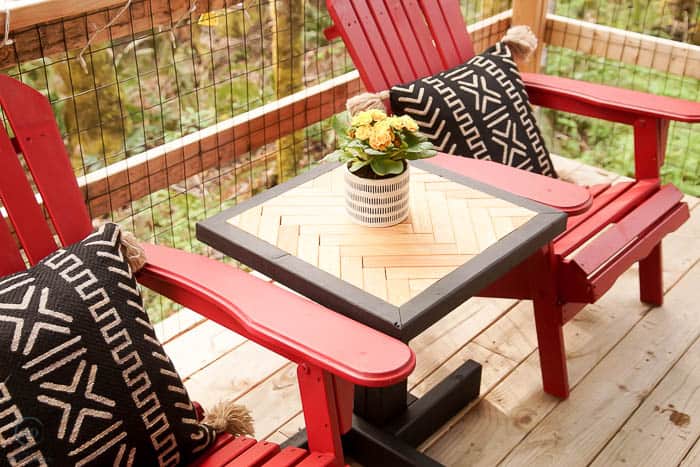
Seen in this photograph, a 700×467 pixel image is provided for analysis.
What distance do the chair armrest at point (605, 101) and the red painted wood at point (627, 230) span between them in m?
0.23

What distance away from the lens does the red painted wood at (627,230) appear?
2102 millimetres

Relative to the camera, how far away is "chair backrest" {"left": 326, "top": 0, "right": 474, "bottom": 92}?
92.4 inches

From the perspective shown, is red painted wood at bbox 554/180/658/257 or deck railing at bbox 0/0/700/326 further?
red painted wood at bbox 554/180/658/257

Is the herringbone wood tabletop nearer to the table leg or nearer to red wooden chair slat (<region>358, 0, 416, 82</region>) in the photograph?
the table leg

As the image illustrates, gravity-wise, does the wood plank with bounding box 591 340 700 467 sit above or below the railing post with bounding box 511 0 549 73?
below

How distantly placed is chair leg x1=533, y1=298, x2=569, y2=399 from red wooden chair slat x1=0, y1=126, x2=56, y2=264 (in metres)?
1.18

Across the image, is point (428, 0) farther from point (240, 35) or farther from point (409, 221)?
point (240, 35)

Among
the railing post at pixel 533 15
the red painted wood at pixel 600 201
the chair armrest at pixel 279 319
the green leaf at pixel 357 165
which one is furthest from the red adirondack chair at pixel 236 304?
the railing post at pixel 533 15

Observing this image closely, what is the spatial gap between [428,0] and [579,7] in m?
2.01

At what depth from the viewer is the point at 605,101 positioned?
2.38 m

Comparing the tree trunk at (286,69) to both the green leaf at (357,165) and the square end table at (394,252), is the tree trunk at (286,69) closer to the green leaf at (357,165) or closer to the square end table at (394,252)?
the square end table at (394,252)

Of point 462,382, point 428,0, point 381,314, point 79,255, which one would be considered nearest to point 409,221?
point 381,314

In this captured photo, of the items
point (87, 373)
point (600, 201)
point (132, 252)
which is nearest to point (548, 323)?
point (600, 201)

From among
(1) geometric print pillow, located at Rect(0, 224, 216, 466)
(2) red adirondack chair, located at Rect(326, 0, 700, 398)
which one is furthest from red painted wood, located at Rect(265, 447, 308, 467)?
(2) red adirondack chair, located at Rect(326, 0, 700, 398)
